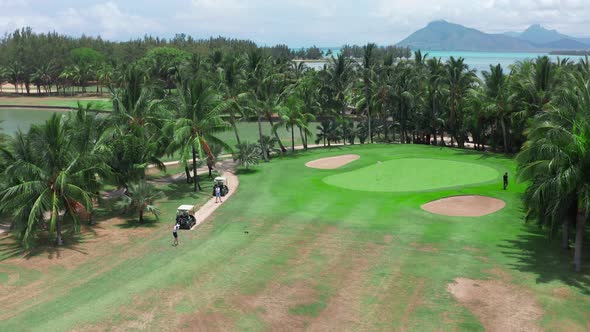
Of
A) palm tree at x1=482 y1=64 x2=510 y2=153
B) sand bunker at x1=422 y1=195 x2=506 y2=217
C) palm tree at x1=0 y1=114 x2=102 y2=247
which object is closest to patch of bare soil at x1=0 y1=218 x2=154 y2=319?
palm tree at x1=0 y1=114 x2=102 y2=247

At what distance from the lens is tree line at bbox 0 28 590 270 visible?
2289cm

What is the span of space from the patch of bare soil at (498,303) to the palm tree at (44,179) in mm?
20470

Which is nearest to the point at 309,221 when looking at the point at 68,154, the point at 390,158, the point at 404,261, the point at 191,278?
the point at 404,261

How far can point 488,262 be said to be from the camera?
24672mm

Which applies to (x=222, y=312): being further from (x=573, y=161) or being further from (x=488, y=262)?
(x=573, y=161)

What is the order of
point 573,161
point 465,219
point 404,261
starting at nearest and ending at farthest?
point 573,161
point 404,261
point 465,219

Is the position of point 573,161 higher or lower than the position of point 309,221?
higher

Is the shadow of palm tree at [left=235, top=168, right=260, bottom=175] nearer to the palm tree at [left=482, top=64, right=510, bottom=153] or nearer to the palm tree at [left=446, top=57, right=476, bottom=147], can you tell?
the palm tree at [left=482, top=64, right=510, bottom=153]

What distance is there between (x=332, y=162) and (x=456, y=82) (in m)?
20.1

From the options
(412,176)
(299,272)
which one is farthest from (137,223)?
(412,176)

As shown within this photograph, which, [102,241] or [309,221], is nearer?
[102,241]

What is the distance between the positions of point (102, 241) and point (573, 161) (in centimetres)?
2518

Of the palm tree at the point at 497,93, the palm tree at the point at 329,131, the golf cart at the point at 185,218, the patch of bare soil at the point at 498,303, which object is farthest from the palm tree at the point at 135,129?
the palm tree at the point at 497,93

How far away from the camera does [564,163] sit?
2145 centimetres
